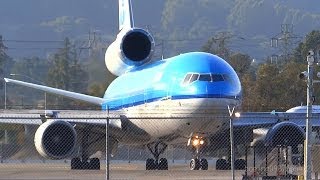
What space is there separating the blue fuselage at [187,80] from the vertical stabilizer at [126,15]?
1082 cm

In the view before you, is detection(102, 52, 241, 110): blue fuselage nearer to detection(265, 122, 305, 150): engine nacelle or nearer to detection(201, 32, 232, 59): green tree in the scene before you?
detection(265, 122, 305, 150): engine nacelle

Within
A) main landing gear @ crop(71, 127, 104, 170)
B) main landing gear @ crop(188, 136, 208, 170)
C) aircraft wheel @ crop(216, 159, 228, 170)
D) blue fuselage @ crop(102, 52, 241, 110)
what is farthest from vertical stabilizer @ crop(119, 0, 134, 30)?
main landing gear @ crop(188, 136, 208, 170)

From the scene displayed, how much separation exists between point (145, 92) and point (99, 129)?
7.34 feet

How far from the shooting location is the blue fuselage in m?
37.0

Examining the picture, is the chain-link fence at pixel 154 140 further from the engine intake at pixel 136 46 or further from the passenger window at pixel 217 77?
the engine intake at pixel 136 46

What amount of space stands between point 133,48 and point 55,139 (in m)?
7.98

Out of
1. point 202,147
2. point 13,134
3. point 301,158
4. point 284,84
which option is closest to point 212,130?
point 202,147

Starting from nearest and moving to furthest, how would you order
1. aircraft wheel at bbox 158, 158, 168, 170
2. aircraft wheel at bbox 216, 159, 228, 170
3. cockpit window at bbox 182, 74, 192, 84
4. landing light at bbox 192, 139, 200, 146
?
cockpit window at bbox 182, 74, 192, 84, landing light at bbox 192, 139, 200, 146, aircraft wheel at bbox 216, 159, 228, 170, aircraft wheel at bbox 158, 158, 168, 170

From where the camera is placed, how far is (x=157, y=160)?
4059 cm

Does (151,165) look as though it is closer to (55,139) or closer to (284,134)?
(55,139)

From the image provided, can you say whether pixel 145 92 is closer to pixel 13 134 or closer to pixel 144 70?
pixel 144 70

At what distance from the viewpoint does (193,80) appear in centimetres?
3738

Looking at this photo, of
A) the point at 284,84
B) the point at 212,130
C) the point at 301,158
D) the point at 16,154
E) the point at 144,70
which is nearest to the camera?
the point at 301,158

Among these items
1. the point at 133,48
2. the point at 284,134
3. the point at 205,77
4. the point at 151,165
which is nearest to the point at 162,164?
the point at 151,165
